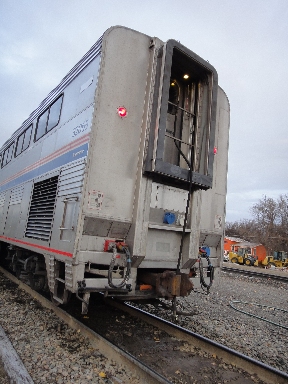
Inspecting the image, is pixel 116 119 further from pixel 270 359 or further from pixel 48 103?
pixel 270 359

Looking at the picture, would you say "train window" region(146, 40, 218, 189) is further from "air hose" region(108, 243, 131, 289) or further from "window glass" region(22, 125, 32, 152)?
"window glass" region(22, 125, 32, 152)

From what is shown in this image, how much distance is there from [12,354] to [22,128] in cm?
626

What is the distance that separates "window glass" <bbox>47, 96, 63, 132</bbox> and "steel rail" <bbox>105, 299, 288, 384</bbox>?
3.93 m

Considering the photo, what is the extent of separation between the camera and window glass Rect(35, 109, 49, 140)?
6.38 metres

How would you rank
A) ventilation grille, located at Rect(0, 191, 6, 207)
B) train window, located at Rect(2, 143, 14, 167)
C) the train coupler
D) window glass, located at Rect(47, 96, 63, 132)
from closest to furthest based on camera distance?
the train coupler, window glass, located at Rect(47, 96, 63, 132), ventilation grille, located at Rect(0, 191, 6, 207), train window, located at Rect(2, 143, 14, 167)

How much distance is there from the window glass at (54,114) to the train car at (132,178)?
0.10 meters

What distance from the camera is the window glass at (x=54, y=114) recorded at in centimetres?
570

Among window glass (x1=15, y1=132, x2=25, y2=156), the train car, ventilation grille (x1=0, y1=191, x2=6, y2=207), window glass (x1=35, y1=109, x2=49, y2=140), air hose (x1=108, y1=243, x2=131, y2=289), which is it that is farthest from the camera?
ventilation grille (x1=0, y1=191, x2=6, y2=207)

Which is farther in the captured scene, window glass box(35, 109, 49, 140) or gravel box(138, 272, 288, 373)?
window glass box(35, 109, 49, 140)

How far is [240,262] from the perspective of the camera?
28.6 m

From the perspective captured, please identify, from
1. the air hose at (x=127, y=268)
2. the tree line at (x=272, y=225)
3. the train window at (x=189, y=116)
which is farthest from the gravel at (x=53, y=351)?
the tree line at (x=272, y=225)

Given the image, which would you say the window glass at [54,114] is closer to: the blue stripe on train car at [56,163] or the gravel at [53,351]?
the blue stripe on train car at [56,163]

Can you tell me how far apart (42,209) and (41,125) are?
225 centimetres

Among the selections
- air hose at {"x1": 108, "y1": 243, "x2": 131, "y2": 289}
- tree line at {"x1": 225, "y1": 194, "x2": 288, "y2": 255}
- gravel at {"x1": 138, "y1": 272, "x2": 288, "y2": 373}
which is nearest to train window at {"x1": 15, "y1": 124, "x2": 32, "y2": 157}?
air hose at {"x1": 108, "y1": 243, "x2": 131, "y2": 289}
